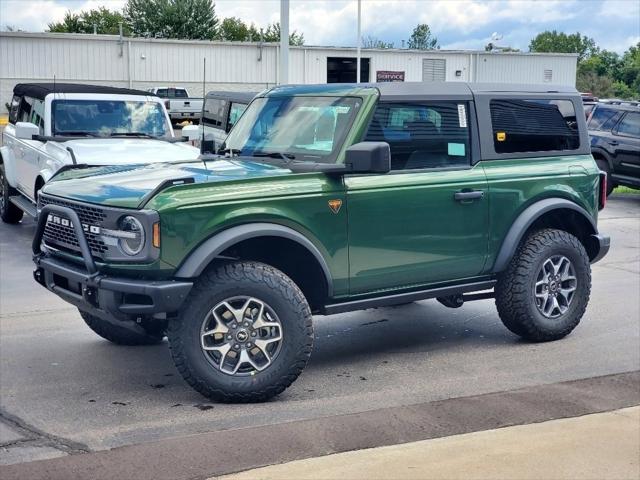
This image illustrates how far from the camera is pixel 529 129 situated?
7.23 m

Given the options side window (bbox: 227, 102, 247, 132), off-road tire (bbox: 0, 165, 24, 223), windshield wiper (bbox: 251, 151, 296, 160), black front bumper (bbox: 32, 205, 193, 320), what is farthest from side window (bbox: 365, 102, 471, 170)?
side window (bbox: 227, 102, 247, 132)

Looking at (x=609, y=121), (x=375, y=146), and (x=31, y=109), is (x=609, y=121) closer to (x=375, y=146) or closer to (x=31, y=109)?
(x=31, y=109)

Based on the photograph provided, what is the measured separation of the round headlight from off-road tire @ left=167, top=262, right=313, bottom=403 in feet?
1.38

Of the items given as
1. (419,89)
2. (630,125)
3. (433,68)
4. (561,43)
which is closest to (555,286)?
(419,89)

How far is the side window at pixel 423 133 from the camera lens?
6.46 m

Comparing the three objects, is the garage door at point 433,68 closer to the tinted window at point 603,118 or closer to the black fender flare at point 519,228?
the tinted window at point 603,118

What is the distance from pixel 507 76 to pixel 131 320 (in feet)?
176

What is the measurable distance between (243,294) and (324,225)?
750 millimetres

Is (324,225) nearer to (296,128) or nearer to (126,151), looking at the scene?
(296,128)

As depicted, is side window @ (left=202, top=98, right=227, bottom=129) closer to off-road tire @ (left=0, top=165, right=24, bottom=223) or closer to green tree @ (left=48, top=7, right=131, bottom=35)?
off-road tire @ (left=0, top=165, right=24, bottom=223)

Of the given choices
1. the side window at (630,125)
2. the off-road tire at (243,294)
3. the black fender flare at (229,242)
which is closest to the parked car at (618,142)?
the side window at (630,125)

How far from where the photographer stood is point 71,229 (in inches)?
228

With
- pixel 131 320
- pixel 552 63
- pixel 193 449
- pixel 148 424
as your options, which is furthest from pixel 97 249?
pixel 552 63

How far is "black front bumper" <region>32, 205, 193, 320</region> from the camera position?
5285 millimetres
